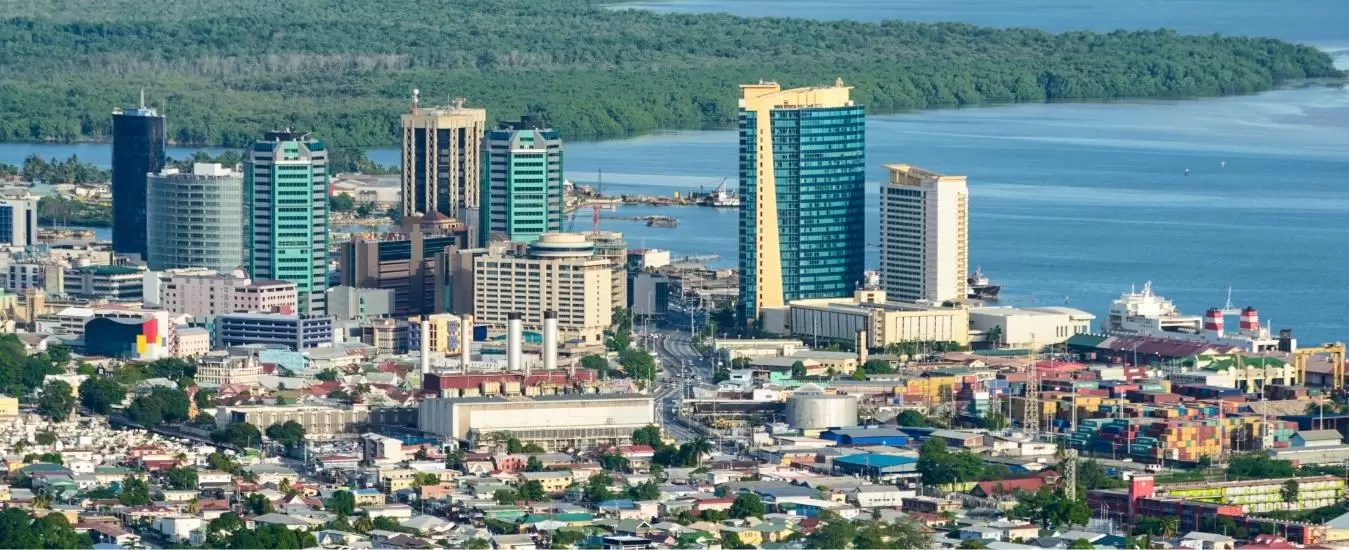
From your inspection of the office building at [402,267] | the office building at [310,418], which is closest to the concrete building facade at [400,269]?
the office building at [402,267]

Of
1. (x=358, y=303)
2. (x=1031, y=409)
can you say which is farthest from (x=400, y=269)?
(x=1031, y=409)

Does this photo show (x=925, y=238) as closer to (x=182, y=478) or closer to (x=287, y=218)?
(x=287, y=218)

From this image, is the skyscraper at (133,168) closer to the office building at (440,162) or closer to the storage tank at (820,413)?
the office building at (440,162)

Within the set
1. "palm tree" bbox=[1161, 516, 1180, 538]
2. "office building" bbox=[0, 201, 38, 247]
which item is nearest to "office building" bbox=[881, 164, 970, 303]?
"office building" bbox=[0, 201, 38, 247]

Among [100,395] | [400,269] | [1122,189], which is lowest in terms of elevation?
[100,395]

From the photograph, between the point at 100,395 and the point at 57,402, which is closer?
the point at 57,402
